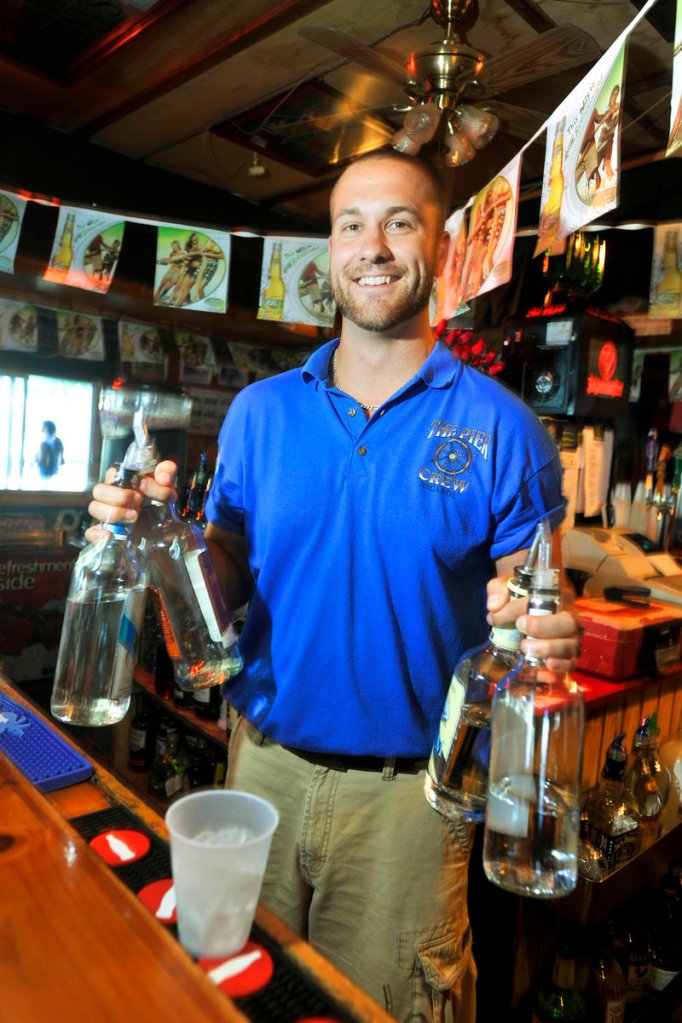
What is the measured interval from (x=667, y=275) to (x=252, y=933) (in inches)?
105

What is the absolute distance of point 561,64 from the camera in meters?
2.31

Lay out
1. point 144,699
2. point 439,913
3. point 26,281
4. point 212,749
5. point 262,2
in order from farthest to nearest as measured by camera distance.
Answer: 1. point 26,281
2. point 144,699
3. point 212,749
4. point 262,2
5. point 439,913

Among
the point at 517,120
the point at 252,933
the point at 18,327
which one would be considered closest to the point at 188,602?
the point at 252,933

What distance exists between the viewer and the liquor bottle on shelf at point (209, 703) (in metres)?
2.89

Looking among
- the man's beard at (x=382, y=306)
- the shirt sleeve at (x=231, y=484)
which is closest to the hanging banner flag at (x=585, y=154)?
the man's beard at (x=382, y=306)

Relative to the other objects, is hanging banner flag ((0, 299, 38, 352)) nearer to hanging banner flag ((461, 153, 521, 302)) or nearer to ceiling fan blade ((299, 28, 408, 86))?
ceiling fan blade ((299, 28, 408, 86))

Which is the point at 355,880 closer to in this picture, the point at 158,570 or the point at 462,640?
the point at 462,640

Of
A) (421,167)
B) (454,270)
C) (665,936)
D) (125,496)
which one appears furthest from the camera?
(454,270)

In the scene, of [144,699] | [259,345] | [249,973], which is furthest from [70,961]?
[259,345]

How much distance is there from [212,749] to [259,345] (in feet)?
11.1

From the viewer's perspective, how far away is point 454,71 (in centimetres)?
241

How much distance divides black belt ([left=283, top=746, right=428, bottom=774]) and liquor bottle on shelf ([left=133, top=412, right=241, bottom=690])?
31 centimetres

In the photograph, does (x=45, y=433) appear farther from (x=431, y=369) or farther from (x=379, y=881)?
(x=379, y=881)

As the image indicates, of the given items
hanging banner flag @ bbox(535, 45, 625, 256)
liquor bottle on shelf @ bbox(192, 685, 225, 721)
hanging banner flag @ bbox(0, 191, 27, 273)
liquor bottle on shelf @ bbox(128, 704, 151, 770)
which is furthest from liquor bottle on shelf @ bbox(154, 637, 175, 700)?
hanging banner flag @ bbox(535, 45, 625, 256)
